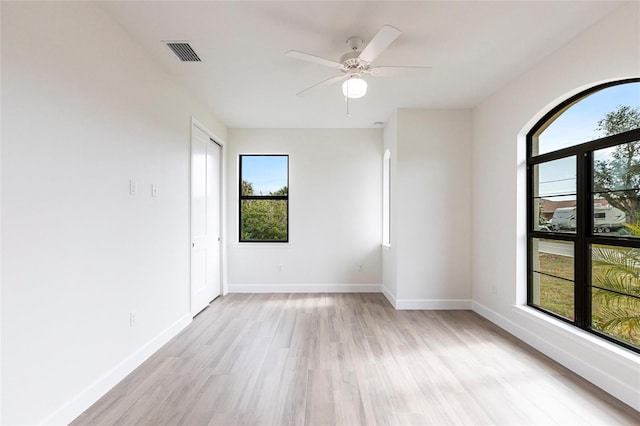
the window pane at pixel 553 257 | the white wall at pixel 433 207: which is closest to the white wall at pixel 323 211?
the white wall at pixel 433 207

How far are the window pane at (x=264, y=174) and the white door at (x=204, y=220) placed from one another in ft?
1.67

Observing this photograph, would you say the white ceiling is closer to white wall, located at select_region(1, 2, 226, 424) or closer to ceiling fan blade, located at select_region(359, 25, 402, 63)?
ceiling fan blade, located at select_region(359, 25, 402, 63)

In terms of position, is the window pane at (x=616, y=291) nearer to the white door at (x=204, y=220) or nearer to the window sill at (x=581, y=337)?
the window sill at (x=581, y=337)

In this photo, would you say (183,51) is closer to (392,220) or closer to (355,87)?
(355,87)

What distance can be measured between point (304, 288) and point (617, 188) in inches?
159

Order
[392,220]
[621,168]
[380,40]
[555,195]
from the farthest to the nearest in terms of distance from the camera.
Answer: [392,220] < [555,195] < [621,168] < [380,40]

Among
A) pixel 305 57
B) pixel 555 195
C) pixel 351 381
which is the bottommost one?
pixel 351 381

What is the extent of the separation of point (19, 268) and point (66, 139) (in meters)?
0.78

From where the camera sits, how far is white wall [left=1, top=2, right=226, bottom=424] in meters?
1.62

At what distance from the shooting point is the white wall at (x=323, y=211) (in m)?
5.29

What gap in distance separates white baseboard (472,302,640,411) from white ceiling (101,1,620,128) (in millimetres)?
2363

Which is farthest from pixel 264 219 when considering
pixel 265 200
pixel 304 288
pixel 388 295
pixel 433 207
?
pixel 433 207

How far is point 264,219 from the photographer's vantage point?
5.39 meters

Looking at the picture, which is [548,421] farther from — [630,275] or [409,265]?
[409,265]
